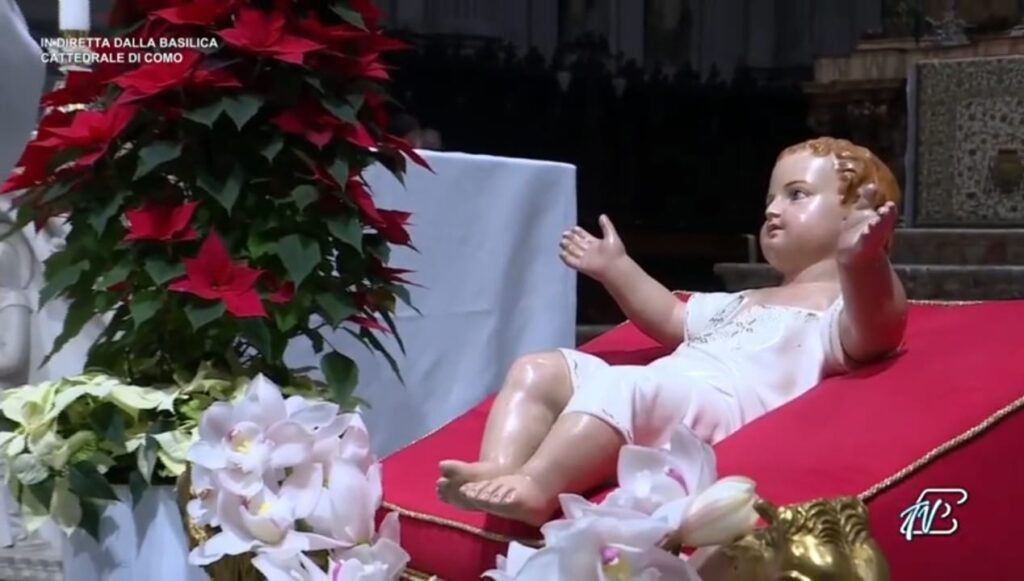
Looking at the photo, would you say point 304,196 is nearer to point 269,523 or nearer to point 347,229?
point 347,229

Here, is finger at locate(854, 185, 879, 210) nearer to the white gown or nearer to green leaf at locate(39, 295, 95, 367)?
the white gown

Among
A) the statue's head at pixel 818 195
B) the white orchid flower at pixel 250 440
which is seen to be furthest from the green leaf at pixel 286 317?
the statue's head at pixel 818 195

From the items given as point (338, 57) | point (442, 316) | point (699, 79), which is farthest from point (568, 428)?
point (699, 79)

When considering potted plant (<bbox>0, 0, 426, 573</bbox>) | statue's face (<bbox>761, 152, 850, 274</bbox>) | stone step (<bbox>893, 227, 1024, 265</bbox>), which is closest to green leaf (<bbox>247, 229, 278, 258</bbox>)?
potted plant (<bbox>0, 0, 426, 573</bbox>)

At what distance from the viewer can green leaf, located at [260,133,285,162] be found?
1.44m

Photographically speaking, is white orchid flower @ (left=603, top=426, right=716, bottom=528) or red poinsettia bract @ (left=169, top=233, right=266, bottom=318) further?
red poinsettia bract @ (left=169, top=233, right=266, bottom=318)

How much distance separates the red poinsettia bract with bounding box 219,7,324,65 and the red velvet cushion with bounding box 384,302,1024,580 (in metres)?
0.46

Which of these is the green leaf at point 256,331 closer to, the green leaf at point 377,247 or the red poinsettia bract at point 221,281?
the red poinsettia bract at point 221,281

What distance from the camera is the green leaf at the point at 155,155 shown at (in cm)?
141

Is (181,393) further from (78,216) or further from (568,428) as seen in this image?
(568,428)

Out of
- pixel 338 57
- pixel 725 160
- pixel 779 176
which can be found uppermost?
pixel 338 57

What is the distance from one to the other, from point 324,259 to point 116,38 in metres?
0.30

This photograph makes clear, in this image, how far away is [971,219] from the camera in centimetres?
360
